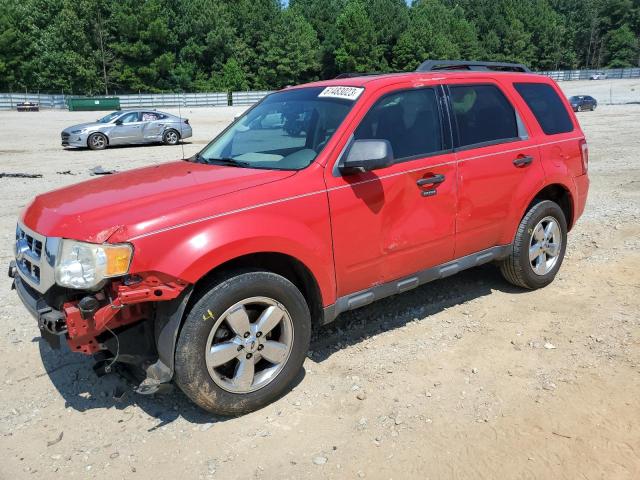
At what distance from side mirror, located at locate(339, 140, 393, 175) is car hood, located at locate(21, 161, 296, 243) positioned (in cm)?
41

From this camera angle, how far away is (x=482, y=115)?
458cm

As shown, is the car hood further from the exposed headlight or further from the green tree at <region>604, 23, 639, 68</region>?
the green tree at <region>604, 23, 639, 68</region>

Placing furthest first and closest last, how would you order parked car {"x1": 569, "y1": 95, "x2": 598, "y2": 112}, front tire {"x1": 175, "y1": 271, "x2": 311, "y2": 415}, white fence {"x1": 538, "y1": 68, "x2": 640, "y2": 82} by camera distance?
white fence {"x1": 538, "y1": 68, "x2": 640, "y2": 82} → parked car {"x1": 569, "y1": 95, "x2": 598, "y2": 112} → front tire {"x1": 175, "y1": 271, "x2": 311, "y2": 415}

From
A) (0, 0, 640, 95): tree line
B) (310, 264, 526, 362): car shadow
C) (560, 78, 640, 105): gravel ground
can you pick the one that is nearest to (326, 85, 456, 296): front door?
(310, 264, 526, 362): car shadow

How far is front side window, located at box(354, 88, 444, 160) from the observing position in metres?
3.94

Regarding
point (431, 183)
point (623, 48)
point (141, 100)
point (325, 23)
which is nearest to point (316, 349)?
point (431, 183)

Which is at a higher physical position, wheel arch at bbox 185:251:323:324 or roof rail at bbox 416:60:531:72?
roof rail at bbox 416:60:531:72

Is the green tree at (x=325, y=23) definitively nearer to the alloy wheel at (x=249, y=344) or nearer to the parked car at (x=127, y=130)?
the parked car at (x=127, y=130)

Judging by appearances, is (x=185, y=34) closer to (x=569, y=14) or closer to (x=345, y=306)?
(x=345, y=306)

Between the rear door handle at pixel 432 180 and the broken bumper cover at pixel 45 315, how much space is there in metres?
2.49

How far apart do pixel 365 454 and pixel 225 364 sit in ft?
3.21

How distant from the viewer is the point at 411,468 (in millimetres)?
2914

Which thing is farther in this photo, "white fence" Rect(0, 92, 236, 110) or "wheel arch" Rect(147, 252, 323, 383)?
"white fence" Rect(0, 92, 236, 110)

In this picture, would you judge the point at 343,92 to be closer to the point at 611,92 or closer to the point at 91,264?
the point at 91,264
